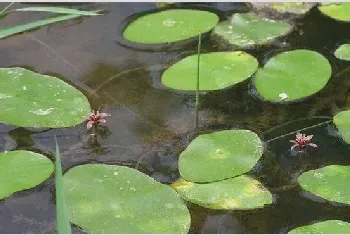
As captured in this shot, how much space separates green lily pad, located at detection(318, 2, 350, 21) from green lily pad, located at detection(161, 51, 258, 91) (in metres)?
0.30

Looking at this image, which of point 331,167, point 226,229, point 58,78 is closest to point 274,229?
point 226,229

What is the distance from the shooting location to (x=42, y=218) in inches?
44.6

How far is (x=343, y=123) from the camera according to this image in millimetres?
1333

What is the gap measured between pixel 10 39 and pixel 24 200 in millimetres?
558

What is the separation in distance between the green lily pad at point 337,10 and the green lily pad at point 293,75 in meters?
0.20

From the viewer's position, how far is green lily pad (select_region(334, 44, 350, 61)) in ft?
5.05

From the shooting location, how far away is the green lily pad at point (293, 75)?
1418 millimetres

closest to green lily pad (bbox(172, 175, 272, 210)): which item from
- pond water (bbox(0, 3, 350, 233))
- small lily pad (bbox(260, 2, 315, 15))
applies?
pond water (bbox(0, 3, 350, 233))

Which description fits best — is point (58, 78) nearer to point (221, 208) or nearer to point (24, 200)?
Result: point (24, 200)

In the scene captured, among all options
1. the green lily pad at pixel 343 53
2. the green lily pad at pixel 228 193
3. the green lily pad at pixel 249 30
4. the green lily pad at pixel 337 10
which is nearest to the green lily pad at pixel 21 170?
the green lily pad at pixel 228 193

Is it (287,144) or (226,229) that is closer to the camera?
(226,229)

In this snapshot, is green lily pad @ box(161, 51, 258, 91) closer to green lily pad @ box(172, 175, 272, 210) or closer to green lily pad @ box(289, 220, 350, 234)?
green lily pad @ box(172, 175, 272, 210)

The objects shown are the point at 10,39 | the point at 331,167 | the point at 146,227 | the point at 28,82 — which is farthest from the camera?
the point at 10,39

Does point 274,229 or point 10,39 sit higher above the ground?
point 10,39
